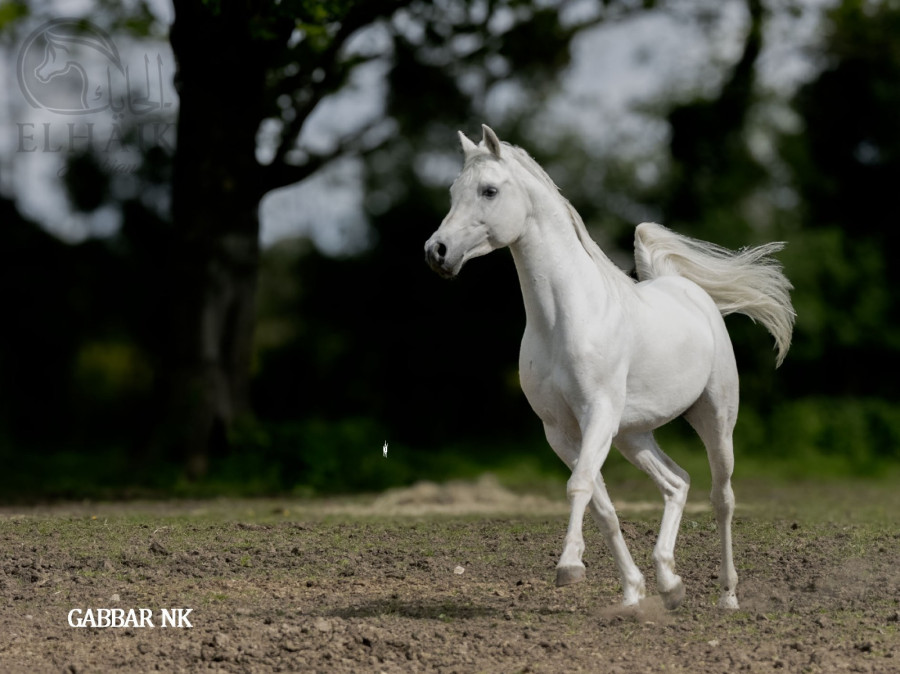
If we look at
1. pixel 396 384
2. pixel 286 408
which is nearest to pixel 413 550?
pixel 396 384

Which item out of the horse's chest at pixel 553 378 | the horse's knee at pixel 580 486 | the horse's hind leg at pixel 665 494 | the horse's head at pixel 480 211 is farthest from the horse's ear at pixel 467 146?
the horse's hind leg at pixel 665 494

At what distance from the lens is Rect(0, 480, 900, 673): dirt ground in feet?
17.2

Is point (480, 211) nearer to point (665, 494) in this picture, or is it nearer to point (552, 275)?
point (552, 275)

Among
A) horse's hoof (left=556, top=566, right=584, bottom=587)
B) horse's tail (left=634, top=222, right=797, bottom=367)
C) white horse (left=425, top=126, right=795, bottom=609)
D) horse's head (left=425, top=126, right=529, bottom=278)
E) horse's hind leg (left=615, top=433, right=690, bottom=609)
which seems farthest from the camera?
horse's tail (left=634, top=222, right=797, bottom=367)

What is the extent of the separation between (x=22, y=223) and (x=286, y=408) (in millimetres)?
7206

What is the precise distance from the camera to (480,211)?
18.1 feet

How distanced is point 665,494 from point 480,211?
194 centimetres

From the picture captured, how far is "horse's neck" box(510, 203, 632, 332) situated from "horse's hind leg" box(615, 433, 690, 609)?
0.94 meters

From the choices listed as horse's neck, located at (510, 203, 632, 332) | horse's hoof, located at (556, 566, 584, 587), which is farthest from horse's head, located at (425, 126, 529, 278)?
horse's hoof, located at (556, 566, 584, 587)

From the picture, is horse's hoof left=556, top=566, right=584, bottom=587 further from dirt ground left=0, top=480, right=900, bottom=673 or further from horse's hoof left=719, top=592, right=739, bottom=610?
horse's hoof left=719, top=592, right=739, bottom=610

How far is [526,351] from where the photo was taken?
5.81 meters

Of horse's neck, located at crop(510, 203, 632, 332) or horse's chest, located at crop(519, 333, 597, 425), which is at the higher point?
horse's neck, located at crop(510, 203, 632, 332)

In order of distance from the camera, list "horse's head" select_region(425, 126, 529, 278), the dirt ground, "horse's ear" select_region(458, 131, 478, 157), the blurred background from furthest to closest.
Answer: the blurred background
"horse's ear" select_region(458, 131, 478, 157)
"horse's head" select_region(425, 126, 529, 278)
the dirt ground

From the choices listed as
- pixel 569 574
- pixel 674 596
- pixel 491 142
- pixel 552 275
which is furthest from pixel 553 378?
pixel 674 596
